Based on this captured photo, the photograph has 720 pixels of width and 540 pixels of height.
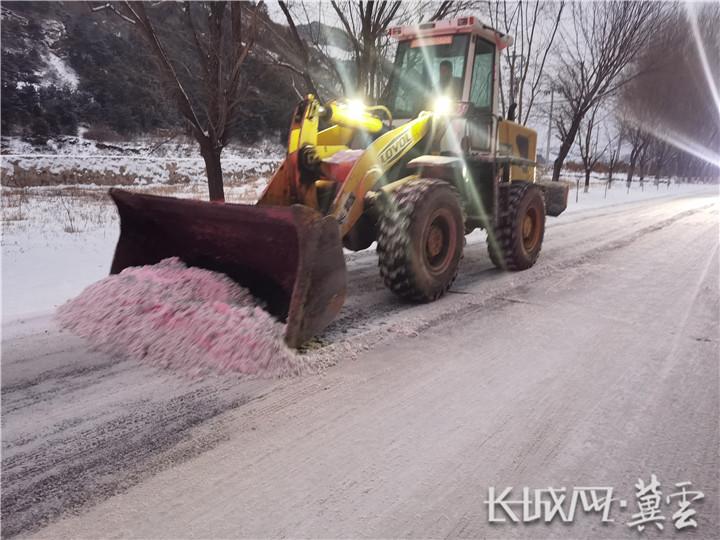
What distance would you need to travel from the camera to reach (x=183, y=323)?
293cm

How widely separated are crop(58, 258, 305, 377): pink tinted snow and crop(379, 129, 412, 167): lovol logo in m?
1.61

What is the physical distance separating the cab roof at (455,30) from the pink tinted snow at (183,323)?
354cm

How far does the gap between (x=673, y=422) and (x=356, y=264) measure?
3.73m

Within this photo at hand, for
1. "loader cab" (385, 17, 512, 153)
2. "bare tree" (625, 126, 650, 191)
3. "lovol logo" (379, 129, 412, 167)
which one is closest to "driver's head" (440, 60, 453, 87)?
"loader cab" (385, 17, 512, 153)

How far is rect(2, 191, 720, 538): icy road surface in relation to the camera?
5.64ft

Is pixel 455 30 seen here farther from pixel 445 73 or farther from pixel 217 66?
pixel 217 66

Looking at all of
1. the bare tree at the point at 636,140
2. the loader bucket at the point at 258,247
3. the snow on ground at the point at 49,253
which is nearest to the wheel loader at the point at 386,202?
the loader bucket at the point at 258,247

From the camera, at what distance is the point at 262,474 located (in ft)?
6.27

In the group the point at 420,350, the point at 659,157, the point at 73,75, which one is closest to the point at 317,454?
the point at 420,350

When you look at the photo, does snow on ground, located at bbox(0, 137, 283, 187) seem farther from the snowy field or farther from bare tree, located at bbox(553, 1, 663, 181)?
bare tree, located at bbox(553, 1, 663, 181)

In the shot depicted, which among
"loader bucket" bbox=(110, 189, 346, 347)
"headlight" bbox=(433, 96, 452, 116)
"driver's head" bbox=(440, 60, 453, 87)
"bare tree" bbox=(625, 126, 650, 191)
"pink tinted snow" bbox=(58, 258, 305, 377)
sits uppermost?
"bare tree" bbox=(625, 126, 650, 191)

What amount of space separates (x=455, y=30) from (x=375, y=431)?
4.36 metres

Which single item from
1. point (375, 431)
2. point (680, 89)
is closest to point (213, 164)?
point (375, 431)

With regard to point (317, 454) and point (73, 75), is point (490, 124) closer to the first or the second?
point (317, 454)
